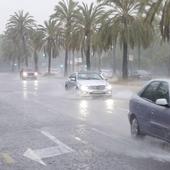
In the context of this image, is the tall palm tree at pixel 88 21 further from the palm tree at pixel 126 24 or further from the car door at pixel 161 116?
the car door at pixel 161 116

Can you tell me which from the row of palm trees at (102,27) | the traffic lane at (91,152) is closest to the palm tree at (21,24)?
the row of palm trees at (102,27)

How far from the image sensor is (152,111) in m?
10.5

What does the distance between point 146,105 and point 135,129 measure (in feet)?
3.59

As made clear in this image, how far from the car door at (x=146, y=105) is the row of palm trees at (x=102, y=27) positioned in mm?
26431

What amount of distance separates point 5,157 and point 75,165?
1557 mm

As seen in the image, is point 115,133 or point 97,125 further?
point 97,125

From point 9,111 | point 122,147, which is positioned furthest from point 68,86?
point 122,147

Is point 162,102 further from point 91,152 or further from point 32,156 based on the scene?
point 32,156

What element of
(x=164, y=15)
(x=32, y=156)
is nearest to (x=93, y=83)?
(x=164, y=15)

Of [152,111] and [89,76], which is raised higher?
[152,111]

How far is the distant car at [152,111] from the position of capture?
990 cm

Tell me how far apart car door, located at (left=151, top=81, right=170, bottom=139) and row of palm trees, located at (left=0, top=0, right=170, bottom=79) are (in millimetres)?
27205

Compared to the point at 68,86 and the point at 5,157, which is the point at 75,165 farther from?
the point at 68,86

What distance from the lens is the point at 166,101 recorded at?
990 cm
